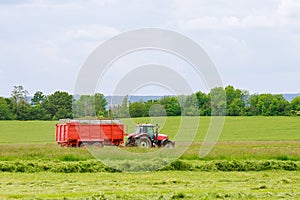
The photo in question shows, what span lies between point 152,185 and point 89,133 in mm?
18353

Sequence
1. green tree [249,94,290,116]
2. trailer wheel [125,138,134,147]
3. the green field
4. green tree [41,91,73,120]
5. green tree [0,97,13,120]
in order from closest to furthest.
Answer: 1. the green field
2. trailer wheel [125,138,134,147]
3. green tree [41,91,73,120]
4. green tree [0,97,13,120]
5. green tree [249,94,290,116]

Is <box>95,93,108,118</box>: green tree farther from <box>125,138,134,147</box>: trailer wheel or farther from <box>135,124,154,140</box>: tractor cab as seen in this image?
<box>125,138,134,147</box>: trailer wheel

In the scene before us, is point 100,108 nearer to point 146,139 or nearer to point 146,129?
point 146,129

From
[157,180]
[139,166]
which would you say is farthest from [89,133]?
[157,180]

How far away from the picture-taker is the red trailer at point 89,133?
3375 cm

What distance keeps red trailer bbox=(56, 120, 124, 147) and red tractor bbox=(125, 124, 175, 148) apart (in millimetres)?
1845

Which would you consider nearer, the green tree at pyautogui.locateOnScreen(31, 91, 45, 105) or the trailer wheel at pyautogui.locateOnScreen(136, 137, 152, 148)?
the trailer wheel at pyautogui.locateOnScreen(136, 137, 152, 148)

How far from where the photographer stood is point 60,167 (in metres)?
20.1

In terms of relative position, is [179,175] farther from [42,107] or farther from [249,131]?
[42,107]

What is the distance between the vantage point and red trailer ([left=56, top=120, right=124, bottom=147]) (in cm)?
3375

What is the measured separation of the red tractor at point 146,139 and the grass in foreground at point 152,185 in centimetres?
1248

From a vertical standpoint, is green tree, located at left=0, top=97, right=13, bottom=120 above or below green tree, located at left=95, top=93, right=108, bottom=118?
above

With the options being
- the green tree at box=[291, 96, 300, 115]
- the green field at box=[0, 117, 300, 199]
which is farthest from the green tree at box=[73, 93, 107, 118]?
the green tree at box=[291, 96, 300, 115]

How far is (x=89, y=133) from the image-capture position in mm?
34188
